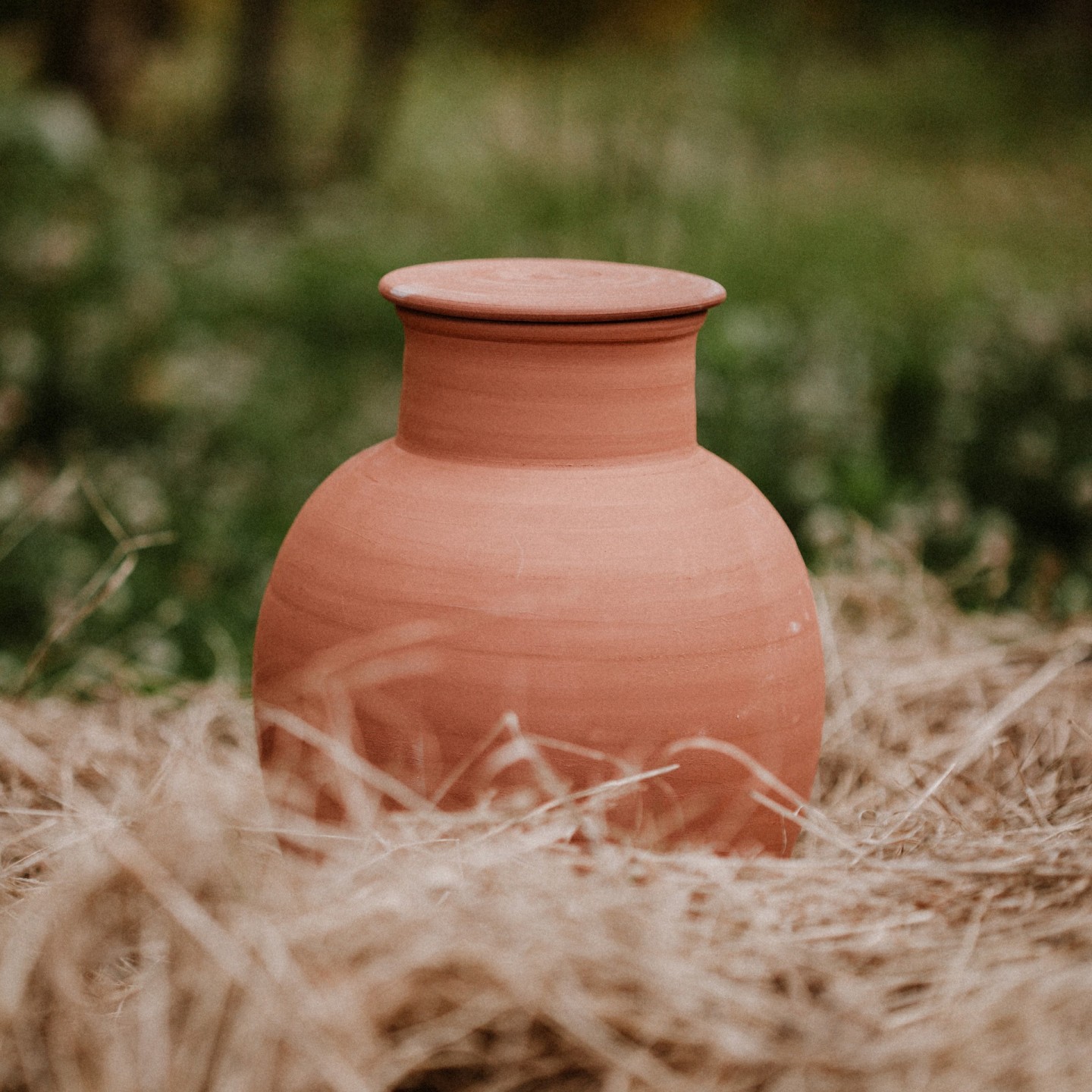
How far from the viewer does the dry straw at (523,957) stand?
1.43 meters

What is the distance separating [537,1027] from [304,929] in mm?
273

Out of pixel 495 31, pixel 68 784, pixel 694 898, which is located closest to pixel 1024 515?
pixel 694 898

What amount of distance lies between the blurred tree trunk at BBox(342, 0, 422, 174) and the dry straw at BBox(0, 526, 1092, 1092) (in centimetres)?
Result: 697

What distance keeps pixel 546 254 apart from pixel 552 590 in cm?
522

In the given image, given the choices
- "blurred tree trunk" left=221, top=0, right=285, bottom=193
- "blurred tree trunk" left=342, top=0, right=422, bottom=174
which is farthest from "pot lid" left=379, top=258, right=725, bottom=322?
"blurred tree trunk" left=342, top=0, right=422, bottom=174

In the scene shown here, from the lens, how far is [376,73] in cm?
838

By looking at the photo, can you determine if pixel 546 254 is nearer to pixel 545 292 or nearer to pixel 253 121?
pixel 253 121

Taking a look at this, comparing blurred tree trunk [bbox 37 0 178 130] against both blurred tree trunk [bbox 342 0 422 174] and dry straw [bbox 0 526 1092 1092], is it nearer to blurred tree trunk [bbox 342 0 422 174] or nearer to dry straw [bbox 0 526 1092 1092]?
blurred tree trunk [bbox 342 0 422 174]

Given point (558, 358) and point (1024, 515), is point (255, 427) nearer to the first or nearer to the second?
point (1024, 515)

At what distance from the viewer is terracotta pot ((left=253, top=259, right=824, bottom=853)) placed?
5.83 feet

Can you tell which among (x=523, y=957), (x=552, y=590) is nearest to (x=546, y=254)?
(x=552, y=590)

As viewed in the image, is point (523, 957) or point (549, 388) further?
point (549, 388)

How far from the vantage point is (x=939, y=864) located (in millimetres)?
1753

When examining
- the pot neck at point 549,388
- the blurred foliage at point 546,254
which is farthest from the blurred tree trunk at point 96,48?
the pot neck at point 549,388
